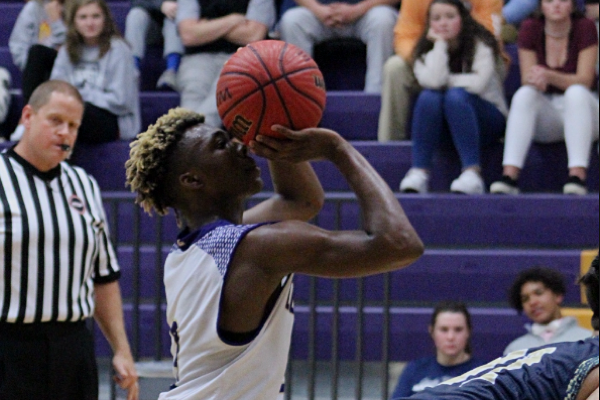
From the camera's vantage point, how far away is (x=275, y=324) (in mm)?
2713

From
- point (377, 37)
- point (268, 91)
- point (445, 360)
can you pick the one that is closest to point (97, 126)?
point (377, 37)

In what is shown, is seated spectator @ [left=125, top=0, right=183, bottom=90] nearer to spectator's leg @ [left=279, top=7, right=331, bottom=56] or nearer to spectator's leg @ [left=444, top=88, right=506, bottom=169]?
spectator's leg @ [left=279, top=7, right=331, bottom=56]

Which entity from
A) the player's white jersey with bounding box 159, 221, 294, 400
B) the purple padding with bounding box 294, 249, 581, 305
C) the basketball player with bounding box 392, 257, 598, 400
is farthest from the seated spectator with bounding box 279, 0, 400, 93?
the basketball player with bounding box 392, 257, 598, 400

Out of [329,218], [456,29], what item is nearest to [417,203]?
[329,218]

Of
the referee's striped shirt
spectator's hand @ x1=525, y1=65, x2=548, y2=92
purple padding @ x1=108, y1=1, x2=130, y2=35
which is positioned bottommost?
the referee's striped shirt

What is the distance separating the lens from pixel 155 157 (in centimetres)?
297

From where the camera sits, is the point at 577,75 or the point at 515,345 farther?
the point at 577,75

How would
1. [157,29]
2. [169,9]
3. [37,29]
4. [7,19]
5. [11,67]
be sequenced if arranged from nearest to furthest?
[169,9], [37,29], [157,29], [11,67], [7,19]

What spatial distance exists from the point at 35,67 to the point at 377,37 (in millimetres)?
2527

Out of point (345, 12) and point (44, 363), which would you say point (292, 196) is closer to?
point (44, 363)

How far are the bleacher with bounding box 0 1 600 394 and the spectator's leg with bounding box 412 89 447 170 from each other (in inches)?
9.2

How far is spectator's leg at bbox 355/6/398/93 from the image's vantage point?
674 centimetres

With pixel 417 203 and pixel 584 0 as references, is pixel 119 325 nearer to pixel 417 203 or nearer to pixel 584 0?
pixel 417 203

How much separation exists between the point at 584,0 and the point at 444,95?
5.26 feet
